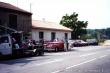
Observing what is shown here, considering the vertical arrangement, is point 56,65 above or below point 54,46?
below

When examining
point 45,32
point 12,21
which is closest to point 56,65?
point 12,21

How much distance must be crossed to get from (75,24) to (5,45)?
49484 mm

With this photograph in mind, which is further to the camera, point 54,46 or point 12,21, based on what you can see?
point 12,21

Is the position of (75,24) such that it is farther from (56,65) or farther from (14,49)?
(56,65)

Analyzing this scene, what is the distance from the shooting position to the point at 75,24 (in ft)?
218

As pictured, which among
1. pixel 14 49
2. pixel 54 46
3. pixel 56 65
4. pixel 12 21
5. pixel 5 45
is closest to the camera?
pixel 56 65

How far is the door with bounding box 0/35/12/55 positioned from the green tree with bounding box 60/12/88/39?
48.2 m

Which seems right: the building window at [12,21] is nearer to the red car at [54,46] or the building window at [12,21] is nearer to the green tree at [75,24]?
the red car at [54,46]

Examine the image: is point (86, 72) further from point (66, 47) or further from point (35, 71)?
point (66, 47)

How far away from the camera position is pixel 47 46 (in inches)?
1120

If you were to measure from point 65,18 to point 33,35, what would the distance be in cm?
3268

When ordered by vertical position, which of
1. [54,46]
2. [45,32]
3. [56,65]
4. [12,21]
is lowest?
[56,65]

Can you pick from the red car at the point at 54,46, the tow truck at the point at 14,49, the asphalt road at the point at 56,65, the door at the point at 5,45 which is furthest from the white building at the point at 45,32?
the asphalt road at the point at 56,65

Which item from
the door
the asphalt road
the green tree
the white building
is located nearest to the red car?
the white building
